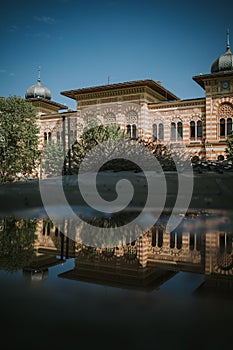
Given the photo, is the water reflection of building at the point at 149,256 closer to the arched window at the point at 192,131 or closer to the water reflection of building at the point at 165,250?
the water reflection of building at the point at 165,250

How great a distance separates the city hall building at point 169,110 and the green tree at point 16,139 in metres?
4.65

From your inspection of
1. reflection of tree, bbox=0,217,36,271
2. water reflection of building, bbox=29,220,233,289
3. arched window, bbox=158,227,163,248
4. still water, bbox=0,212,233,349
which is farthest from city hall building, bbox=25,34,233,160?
still water, bbox=0,212,233,349

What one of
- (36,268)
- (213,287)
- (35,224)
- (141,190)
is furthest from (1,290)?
(141,190)

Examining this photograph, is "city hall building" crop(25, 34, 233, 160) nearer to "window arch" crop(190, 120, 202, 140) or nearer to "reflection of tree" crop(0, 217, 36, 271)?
"window arch" crop(190, 120, 202, 140)

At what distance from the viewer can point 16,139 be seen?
1925cm

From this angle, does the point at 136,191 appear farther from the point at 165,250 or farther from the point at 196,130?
the point at 196,130

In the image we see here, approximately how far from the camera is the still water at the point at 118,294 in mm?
1671

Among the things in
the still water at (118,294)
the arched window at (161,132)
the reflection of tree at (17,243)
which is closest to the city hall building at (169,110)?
the arched window at (161,132)

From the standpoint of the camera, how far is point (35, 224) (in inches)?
199

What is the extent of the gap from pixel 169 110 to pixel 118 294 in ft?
88.3

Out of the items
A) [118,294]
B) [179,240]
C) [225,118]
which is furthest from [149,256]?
[225,118]

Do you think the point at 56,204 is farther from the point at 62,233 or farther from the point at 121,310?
the point at 121,310

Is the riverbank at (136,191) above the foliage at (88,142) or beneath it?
beneath

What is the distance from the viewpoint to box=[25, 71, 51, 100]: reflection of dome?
118 feet
